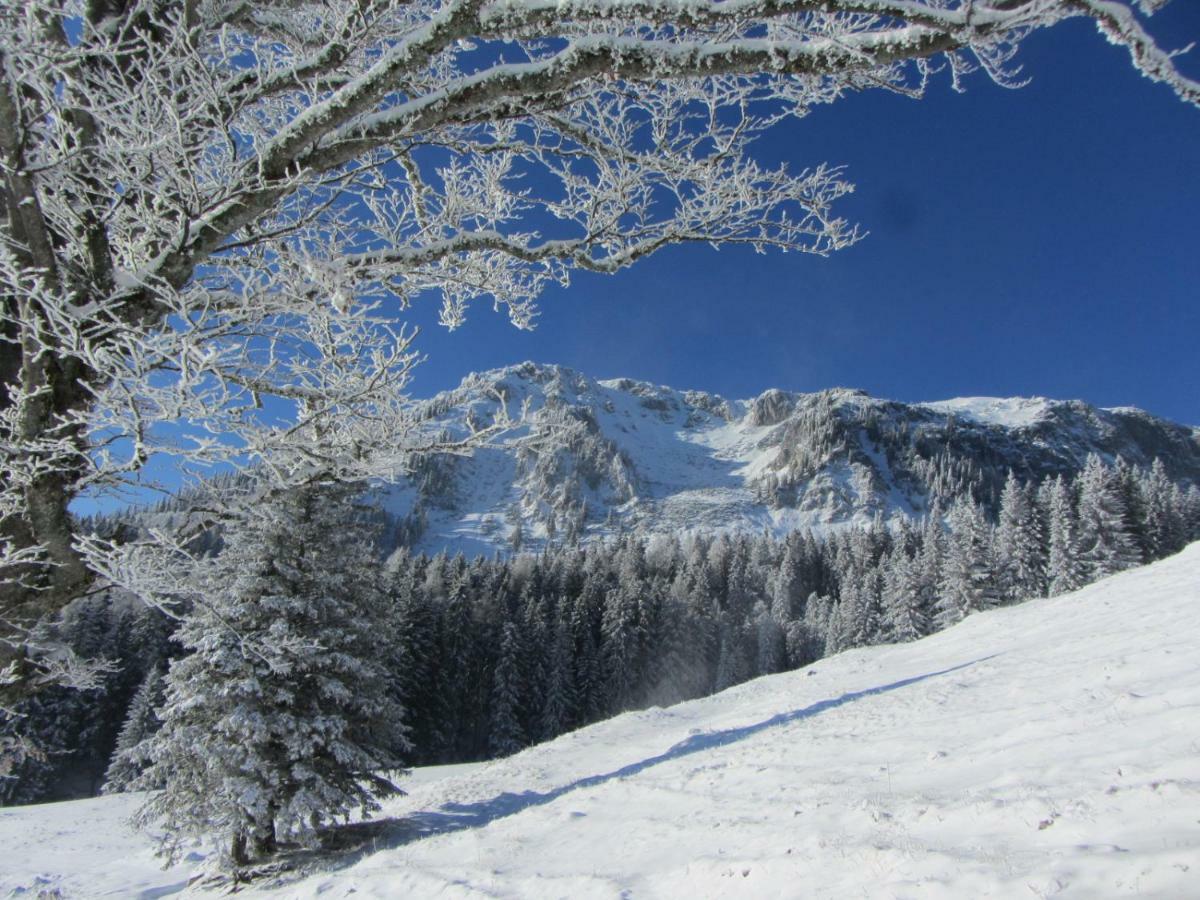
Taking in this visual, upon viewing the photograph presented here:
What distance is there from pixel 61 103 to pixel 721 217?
3.18m

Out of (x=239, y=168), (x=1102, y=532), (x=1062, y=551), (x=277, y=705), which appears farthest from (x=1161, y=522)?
(x=239, y=168)

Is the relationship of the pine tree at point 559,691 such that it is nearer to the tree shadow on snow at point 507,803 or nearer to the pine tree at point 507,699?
the pine tree at point 507,699

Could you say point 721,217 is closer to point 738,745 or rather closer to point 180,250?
point 180,250

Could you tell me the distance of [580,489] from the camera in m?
195

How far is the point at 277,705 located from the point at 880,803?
12060mm

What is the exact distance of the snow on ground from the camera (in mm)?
4215

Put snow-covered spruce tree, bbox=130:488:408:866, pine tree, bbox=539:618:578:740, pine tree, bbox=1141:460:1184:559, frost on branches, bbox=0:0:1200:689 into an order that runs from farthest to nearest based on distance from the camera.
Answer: pine tree, bbox=1141:460:1184:559, pine tree, bbox=539:618:578:740, snow-covered spruce tree, bbox=130:488:408:866, frost on branches, bbox=0:0:1200:689

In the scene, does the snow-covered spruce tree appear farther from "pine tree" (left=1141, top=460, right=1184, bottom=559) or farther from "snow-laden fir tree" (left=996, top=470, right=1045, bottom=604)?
"pine tree" (left=1141, top=460, right=1184, bottom=559)

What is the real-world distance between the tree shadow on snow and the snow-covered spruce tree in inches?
29.1

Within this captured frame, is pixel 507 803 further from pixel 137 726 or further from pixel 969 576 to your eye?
pixel 969 576

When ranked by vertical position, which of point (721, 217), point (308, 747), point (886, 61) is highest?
point (721, 217)

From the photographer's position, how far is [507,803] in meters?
14.7

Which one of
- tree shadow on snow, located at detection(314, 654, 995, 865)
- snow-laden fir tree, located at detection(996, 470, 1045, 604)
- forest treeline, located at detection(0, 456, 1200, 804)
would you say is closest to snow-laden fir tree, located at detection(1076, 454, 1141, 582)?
forest treeline, located at detection(0, 456, 1200, 804)

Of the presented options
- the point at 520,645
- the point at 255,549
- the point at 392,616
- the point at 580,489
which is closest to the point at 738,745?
the point at 392,616
